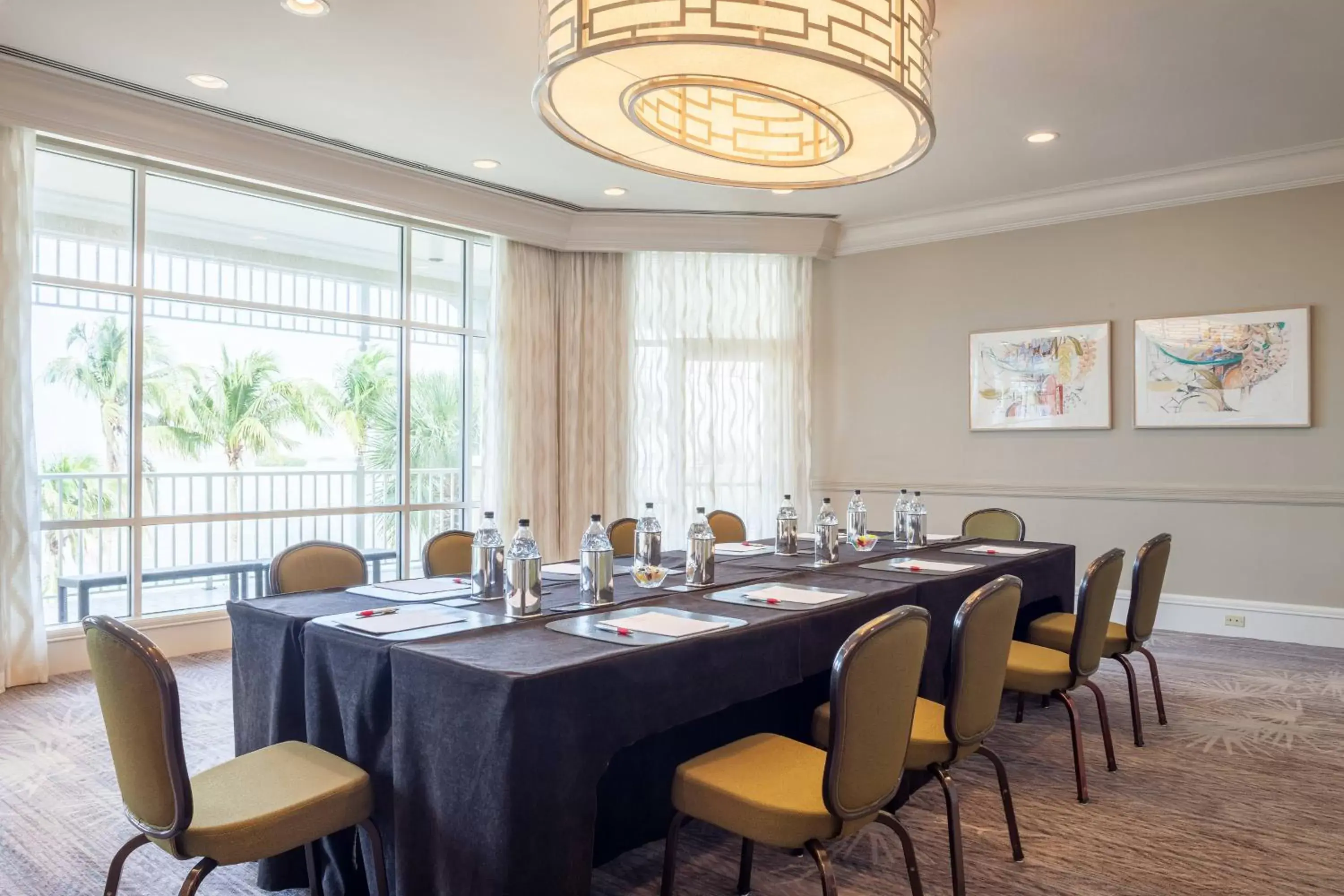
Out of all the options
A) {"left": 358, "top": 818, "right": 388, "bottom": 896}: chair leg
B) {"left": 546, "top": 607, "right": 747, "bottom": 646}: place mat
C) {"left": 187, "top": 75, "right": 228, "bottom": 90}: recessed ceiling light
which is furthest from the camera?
{"left": 187, "top": 75, "right": 228, "bottom": 90}: recessed ceiling light

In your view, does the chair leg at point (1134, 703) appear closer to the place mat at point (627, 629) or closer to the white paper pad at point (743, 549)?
the white paper pad at point (743, 549)

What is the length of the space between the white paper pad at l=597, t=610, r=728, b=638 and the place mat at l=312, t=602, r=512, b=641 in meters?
0.32

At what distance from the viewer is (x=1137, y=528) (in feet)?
19.7

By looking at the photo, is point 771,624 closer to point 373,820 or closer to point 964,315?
point 373,820

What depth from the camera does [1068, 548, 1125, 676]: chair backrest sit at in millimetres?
3012

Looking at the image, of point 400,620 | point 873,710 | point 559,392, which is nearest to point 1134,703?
point 873,710

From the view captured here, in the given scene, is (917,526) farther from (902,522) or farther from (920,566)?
(920,566)

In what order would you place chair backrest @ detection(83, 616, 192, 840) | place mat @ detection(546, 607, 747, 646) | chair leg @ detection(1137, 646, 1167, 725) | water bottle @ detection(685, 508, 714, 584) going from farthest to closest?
chair leg @ detection(1137, 646, 1167, 725)
water bottle @ detection(685, 508, 714, 584)
place mat @ detection(546, 607, 747, 646)
chair backrest @ detection(83, 616, 192, 840)

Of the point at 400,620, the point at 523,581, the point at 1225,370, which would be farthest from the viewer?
the point at 1225,370

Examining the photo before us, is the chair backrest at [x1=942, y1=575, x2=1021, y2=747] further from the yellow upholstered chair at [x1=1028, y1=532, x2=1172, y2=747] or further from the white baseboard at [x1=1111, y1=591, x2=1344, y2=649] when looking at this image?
the white baseboard at [x1=1111, y1=591, x2=1344, y2=649]

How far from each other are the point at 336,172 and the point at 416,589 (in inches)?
143

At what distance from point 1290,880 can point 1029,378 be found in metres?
4.39

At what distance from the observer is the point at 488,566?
111 inches

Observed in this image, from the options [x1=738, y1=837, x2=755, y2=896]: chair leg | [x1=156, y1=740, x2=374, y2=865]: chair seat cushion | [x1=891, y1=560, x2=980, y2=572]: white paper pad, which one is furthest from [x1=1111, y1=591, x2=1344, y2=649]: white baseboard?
[x1=156, y1=740, x2=374, y2=865]: chair seat cushion
